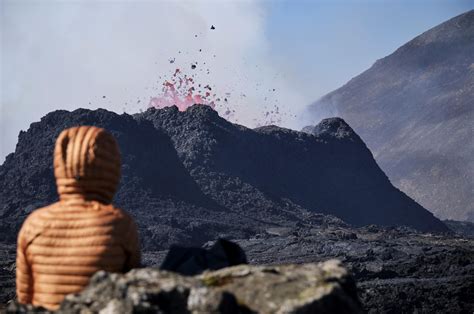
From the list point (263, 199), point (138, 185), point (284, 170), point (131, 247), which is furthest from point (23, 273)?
point (284, 170)

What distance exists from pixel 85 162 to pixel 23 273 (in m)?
0.89

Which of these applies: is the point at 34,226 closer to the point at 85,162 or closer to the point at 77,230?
the point at 77,230

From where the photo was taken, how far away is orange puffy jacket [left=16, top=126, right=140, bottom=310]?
571 cm

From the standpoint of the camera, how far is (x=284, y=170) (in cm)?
6744

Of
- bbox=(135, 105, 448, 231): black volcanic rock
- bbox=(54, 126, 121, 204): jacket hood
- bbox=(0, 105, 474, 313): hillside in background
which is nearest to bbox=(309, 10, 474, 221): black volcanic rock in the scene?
bbox=(135, 105, 448, 231): black volcanic rock

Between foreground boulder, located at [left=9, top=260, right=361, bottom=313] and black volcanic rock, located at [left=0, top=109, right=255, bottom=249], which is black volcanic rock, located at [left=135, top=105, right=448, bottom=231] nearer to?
black volcanic rock, located at [left=0, top=109, right=255, bottom=249]

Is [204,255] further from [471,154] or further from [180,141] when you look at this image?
[471,154]

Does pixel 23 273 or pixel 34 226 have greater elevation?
pixel 34 226

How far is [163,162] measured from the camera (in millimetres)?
59375

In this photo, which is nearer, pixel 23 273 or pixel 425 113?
pixel 23 273

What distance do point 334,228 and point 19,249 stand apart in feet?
157

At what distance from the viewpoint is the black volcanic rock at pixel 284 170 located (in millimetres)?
60188

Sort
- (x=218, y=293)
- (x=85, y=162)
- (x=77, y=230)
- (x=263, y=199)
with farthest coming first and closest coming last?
1. (x=263, y=199)
2. (x=85, y=162)
3. (x=77, y=230)
4. (x=218, y=293)

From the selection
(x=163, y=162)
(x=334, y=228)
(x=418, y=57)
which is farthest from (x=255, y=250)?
(x=418, y=57)
